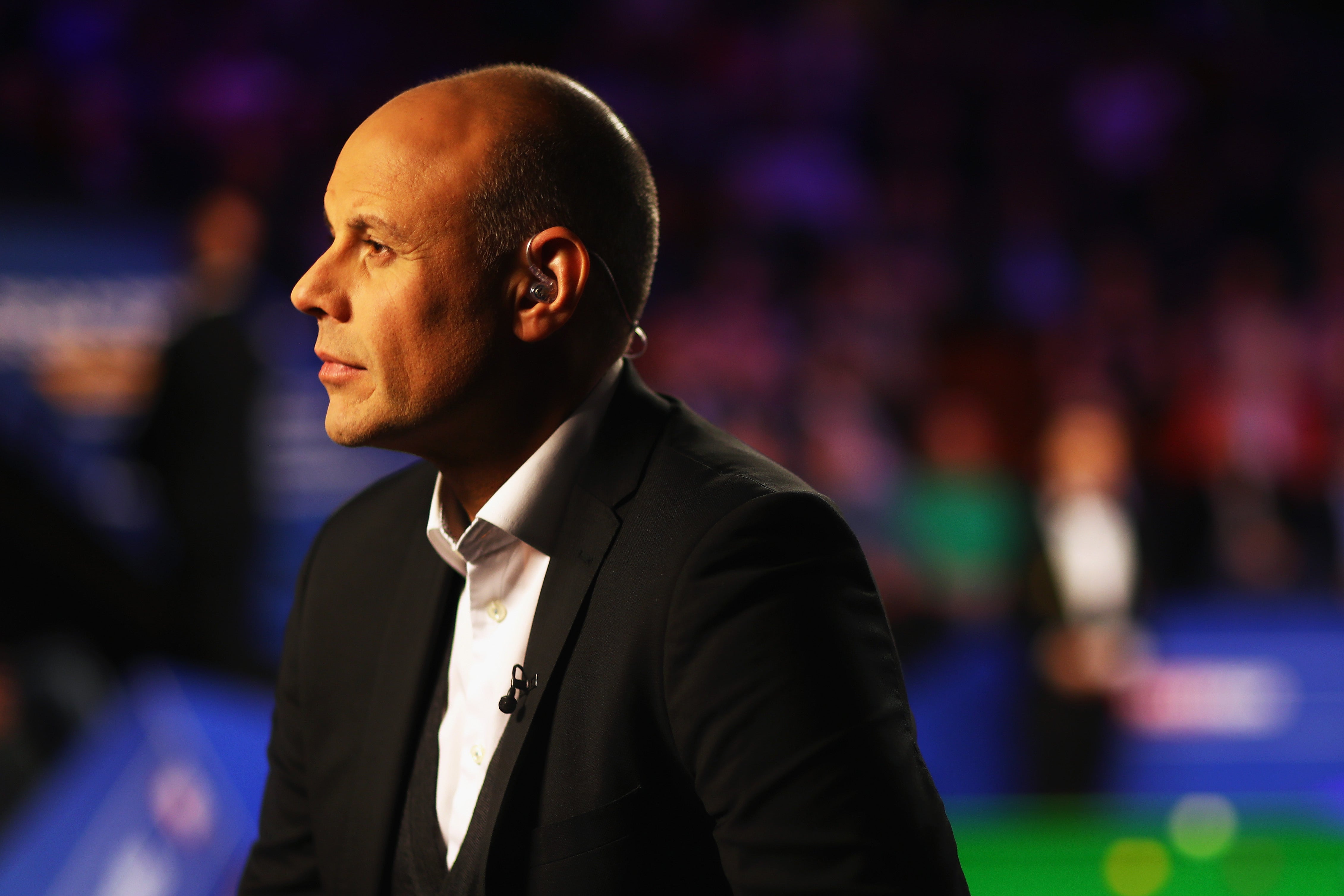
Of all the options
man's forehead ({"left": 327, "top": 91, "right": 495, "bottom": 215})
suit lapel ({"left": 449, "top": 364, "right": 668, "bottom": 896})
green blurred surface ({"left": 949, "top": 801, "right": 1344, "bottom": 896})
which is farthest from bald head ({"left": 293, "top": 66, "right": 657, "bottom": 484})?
green blurred surface ({"left": 949, "top": 801, "right": 1344, "bottom": 896})

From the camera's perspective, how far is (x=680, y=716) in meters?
1.23

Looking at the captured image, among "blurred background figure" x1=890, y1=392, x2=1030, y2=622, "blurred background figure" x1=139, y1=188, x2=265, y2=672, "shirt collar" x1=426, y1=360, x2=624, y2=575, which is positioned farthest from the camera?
"blurred background figure" x1=890, y1=392, x2=1030, y2=622

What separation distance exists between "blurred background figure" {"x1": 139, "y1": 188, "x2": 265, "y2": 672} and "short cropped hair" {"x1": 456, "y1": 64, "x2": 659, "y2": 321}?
405 centimetres

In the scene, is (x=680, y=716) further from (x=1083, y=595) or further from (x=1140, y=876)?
(x=1083, y=595)

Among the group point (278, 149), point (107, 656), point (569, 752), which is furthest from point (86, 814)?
point (278, 149)

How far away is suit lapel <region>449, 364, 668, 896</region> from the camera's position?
1.30m

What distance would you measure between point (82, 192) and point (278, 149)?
3.54 ft

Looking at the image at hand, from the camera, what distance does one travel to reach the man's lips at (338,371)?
1.37 meters

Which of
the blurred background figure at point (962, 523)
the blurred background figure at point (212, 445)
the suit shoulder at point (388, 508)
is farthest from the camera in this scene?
the blurred background figure at point (962, 523)

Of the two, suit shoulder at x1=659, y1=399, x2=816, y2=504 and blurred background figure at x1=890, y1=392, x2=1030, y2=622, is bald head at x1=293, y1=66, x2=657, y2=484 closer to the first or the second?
suit shoulder at x1=659, y1=399, x2=816, y2=504

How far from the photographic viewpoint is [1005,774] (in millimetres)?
4945

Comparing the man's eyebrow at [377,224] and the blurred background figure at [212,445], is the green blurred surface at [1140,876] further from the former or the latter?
the blurred background figure at [212,445]

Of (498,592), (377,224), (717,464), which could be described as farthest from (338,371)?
(717,464)

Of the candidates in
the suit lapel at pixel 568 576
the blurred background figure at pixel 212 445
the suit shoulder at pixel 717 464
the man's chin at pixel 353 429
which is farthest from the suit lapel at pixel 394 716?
the blurred background figure at pixel 212 445
